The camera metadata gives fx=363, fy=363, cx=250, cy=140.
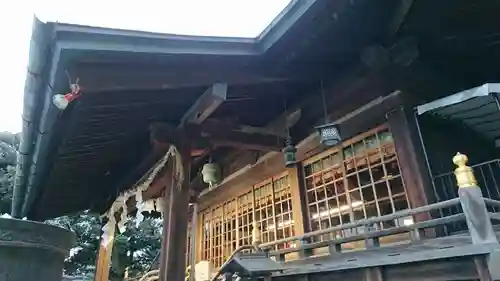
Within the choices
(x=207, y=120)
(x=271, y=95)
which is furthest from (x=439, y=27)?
(x=207, y=120)

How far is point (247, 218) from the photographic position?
9133 mm

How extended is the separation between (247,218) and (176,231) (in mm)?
4128

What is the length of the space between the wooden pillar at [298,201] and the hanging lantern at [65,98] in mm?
4751

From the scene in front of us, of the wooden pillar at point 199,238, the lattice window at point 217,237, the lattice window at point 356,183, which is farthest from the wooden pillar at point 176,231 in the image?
the wooden pillar at point 199,238

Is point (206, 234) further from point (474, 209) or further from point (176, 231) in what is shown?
point (474, 209)

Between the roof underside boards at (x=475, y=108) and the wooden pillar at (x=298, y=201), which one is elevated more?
the roof underside boards at (x=475, y=108)

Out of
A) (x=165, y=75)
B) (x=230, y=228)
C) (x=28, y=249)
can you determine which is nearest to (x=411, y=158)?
(x=165, y=75)

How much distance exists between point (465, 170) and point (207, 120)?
3.67 m

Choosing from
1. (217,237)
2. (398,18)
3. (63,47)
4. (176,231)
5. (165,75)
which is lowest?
(176,231)

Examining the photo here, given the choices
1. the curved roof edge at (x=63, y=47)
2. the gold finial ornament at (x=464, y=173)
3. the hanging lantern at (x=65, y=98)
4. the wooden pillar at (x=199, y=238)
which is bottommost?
the gold finial ornament at (x=464, y=173)

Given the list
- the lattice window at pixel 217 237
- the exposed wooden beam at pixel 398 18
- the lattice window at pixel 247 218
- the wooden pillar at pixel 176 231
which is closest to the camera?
the exposed wooden beam at pixel 398 18

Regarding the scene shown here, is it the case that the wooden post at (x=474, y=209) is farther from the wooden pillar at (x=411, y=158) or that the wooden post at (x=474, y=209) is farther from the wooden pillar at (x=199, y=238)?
the wooden pillar at (x=199, y=238)

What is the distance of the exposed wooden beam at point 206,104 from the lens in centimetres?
481

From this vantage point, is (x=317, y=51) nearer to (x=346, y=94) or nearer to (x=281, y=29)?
(x=281, y=29)
